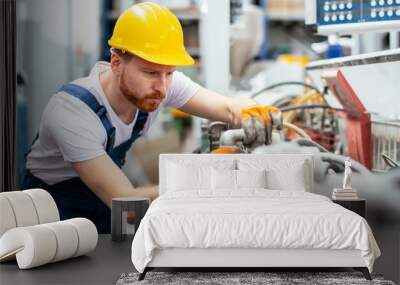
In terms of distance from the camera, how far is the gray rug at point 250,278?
3916 mm

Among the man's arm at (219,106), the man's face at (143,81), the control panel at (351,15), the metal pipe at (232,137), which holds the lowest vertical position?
the metal pipe at (232,137)

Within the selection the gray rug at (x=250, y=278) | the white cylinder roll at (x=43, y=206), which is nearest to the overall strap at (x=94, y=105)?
the white cylinder roll at (x=43, y=206)

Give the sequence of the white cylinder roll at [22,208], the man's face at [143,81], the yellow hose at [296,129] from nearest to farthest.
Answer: the white cylinder roll at [22,208] < the man's face at [143,81] < the yellow hose at [296,129]

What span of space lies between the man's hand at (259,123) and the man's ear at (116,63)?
85 cm

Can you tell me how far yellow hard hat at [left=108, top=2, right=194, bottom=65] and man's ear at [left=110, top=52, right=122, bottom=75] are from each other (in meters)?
0.06

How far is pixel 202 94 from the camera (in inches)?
213

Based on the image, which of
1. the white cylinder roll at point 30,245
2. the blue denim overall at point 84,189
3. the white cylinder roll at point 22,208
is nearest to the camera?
the white cylinder roll at point 30,245

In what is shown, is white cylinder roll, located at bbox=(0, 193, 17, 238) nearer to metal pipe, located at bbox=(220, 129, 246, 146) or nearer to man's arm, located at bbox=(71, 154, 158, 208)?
man's arm, located at bbox=(71, 154, 158, 208)

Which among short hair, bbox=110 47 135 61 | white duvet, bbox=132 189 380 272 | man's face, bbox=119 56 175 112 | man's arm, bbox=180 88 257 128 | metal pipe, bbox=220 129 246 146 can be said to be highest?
short hair, bbox=110 47 135 61

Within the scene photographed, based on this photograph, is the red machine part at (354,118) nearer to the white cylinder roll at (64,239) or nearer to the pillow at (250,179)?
the pillow at (250,179)

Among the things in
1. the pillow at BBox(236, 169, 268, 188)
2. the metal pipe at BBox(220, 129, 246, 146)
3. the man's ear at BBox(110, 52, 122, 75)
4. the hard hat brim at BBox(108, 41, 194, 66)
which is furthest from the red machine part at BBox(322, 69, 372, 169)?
the man's ear at BBox(110, 52, 122, 75)

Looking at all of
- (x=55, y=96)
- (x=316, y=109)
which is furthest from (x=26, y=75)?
(x=316, y=109)

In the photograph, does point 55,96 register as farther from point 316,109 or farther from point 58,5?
point 316,109

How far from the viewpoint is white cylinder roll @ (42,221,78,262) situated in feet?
14.1
